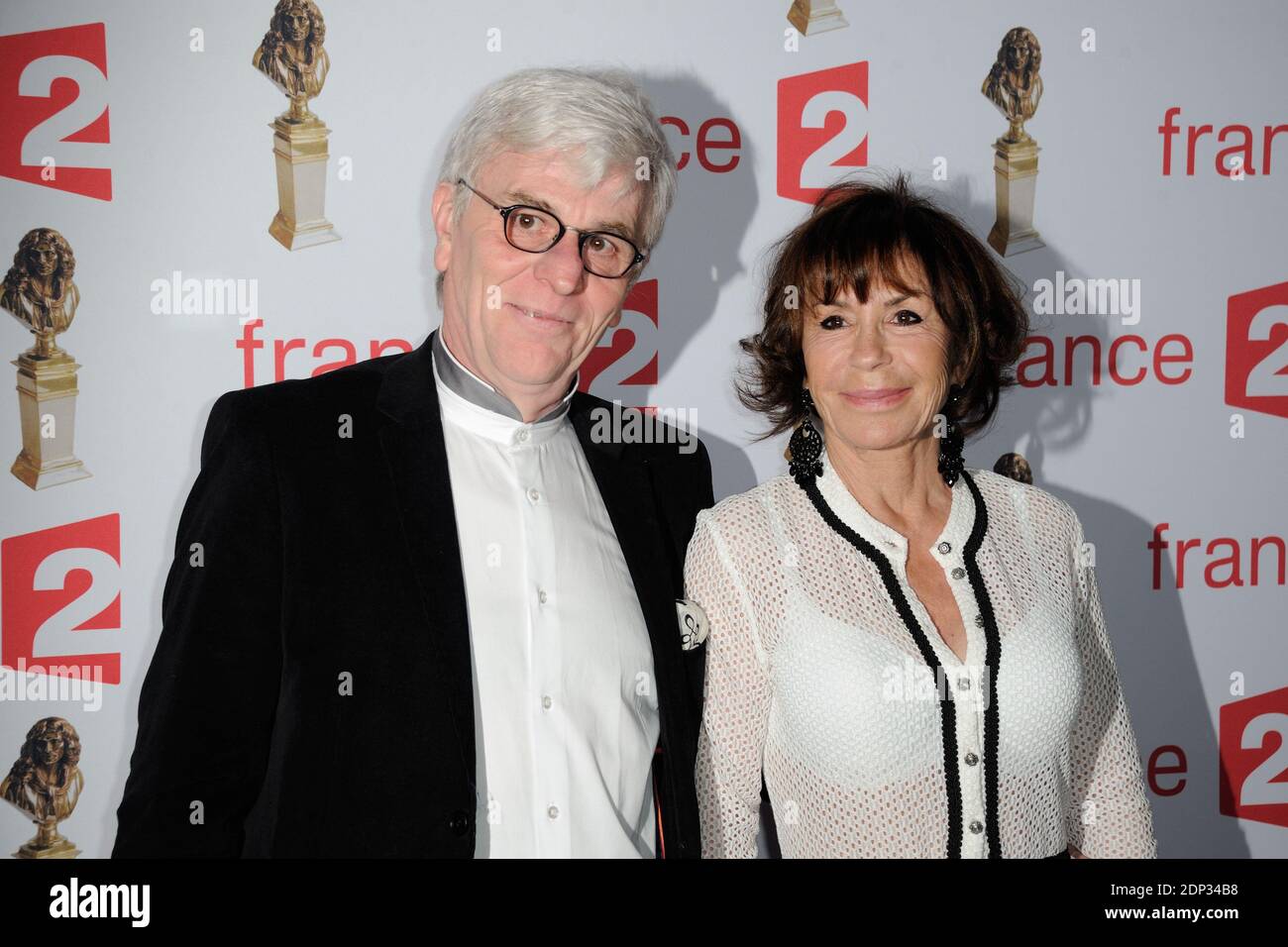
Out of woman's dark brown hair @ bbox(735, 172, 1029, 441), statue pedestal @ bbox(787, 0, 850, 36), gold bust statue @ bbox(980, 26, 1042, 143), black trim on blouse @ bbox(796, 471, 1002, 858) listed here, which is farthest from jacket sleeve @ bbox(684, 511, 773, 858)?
gold bust statue @ bbox(980, 26, 1042, 143)

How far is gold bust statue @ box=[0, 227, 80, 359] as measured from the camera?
2.47m

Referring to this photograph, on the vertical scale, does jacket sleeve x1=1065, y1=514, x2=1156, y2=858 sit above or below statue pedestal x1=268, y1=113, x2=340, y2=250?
below

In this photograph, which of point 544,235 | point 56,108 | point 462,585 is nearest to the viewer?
point 462,585

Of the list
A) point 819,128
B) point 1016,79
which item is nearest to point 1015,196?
point 1016,79

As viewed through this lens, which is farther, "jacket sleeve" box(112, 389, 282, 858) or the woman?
the woman

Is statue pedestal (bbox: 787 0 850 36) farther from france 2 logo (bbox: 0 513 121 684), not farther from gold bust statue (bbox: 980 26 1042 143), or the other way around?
france 2 logo (bbox: 0 513 121 684)

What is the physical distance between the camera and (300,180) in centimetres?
251

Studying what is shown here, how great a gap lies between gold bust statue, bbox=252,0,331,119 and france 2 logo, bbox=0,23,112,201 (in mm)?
373

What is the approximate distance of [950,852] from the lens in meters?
1.85

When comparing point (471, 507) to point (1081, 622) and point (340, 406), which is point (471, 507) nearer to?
point (340, 406)

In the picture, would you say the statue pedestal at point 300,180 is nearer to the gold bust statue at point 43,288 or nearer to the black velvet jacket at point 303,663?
the gold bust statue at point 43,288

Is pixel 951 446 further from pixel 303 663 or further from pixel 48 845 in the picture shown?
pixel 48 845

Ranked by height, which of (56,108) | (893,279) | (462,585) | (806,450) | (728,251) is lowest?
(462,585)

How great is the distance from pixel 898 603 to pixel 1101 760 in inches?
23.1
